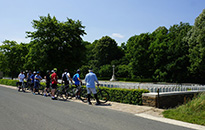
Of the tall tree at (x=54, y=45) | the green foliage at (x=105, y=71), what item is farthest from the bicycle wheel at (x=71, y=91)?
the green foliage at (x=105, y=71)

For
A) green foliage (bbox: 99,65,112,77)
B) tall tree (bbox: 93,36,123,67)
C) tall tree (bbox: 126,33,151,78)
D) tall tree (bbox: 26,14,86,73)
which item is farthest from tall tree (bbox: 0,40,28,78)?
tall tree (bbox: 93,36,123,67)

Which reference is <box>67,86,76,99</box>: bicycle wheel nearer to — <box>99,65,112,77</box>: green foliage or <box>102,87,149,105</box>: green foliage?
<box>102,87,149,105</box>: green foliage

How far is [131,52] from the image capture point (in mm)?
47562

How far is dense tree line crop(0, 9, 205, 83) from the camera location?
21.9 m

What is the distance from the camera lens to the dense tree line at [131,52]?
71.9 feet

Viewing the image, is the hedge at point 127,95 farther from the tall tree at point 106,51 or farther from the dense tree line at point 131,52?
the tall tree at point 106,51

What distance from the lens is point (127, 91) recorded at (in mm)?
10297

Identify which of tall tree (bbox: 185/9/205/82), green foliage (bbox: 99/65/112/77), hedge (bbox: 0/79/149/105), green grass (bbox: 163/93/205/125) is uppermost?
tall tree (bbox: 185/9/205/82)

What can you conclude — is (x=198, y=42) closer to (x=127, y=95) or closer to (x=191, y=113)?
(x=127, y=95)

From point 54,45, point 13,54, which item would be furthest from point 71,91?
point 13,54

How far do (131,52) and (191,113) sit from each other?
40759 mm

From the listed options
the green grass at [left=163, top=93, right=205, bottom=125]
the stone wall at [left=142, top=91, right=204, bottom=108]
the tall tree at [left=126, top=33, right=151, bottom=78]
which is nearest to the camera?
the green grass at [left=163, top=93, right=205, bottom=125]

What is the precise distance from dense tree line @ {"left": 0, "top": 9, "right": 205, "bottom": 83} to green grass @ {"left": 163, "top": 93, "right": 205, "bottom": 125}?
16.4m

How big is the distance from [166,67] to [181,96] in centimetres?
2831
